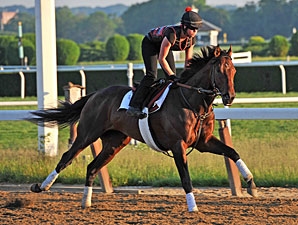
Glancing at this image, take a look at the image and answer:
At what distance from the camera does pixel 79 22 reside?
12425 cm

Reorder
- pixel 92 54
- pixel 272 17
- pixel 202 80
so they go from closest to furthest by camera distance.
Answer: pixel 202 80 → pixel 92 54 → pixel 272 17

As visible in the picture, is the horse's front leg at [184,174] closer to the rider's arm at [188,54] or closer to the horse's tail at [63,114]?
the rider's arm at [188,54]

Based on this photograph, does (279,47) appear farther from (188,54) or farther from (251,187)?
(251,187)

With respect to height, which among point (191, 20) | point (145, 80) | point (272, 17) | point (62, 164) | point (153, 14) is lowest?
point (62, 164)

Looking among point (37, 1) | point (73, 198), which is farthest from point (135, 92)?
point (37, 1)

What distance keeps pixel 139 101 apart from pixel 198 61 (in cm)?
63

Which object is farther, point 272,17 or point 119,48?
point 272,17

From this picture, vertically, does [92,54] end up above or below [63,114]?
above

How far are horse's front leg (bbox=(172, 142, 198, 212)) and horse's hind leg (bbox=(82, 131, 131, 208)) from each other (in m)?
0.98

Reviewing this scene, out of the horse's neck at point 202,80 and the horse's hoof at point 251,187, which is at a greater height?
the horse's neck at point 202,80

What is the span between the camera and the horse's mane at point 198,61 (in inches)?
278

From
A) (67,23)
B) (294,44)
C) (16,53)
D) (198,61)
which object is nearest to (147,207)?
(198,61)

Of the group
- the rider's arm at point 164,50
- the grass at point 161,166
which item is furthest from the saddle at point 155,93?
the grass at point 161,166

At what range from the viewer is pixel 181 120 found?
22.9 ft
